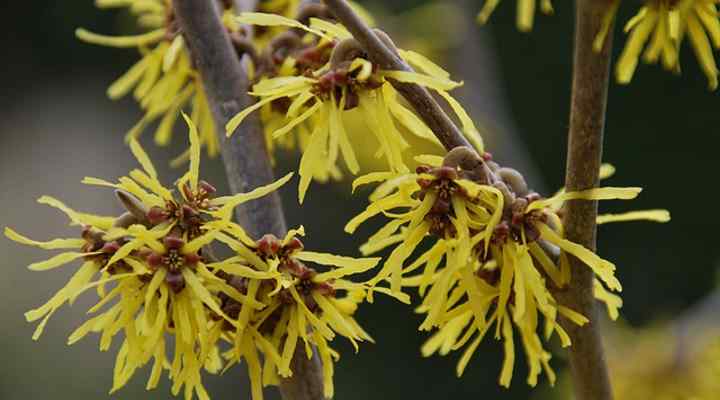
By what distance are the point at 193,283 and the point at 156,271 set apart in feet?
0.08

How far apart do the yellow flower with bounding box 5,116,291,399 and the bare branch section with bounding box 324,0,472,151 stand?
9 centimetres

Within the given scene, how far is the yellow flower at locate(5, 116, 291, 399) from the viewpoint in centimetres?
65

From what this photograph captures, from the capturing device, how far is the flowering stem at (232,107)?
0.73m

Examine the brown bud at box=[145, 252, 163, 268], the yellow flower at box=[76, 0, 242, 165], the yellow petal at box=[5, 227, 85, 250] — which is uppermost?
the yellow flower at box=[76, 0, 242, 165]

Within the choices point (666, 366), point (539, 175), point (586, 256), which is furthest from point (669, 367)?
point (539, 175)

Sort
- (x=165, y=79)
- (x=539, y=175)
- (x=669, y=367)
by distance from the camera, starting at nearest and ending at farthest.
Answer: (x=165, y=79), (x=669, y=367), (x=539, y=175)

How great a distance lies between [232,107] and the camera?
751mm

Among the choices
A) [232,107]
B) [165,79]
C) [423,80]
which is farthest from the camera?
[165,79]

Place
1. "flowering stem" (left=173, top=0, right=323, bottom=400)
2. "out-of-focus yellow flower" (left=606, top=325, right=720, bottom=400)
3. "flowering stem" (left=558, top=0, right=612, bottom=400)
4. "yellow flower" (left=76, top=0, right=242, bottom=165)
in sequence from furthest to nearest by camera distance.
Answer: "out-of-focus yellow flower" (left=606, top=325, right=720, bottom=400)
"yellow flower" (left=76, top=0, right=242, bottom=165)
"flowering stem" (left=173, top=0, right=323, bottom=400)
"flowering stem" (left=558, top=0, right=612, bottom=400)

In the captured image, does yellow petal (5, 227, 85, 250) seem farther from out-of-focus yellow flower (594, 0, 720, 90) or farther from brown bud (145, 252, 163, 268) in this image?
out-of-focus yellow flower (594, 0, 720, 90)

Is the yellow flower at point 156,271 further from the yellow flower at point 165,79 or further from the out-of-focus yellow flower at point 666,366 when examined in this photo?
the out-of-focus yellow flower at point 666,366

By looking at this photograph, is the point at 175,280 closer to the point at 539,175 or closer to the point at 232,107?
the point at 232,107

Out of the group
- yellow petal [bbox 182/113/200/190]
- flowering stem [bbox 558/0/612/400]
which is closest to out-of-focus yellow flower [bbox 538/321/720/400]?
flowering stem [bbox 558/0/612/400]

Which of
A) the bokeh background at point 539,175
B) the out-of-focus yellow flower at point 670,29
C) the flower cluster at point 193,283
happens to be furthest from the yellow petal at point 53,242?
the bokeh background at point 539,175
